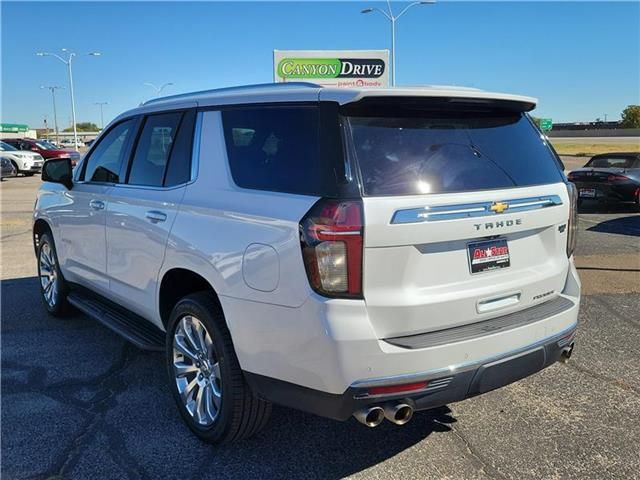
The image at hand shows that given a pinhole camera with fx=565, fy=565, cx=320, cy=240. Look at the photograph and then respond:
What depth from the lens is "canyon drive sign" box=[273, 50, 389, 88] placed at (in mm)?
26594

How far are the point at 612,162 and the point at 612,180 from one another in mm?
1289

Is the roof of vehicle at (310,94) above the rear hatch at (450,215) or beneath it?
above

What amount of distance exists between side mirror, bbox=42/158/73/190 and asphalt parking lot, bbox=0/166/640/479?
4.52ft

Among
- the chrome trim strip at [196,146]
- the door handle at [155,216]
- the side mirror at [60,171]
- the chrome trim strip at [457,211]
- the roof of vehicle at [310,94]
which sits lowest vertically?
the door handle at [155,216]

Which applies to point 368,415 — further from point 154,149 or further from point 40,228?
point 40,228

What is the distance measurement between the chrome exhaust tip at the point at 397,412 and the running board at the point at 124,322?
1765 millimetres

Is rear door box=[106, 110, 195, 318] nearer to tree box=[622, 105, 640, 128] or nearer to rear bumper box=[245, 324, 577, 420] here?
rear bumper box=[245, 324, 577, 420]

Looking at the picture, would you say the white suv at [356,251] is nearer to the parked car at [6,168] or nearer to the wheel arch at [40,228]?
the wheel arch at [40,228]

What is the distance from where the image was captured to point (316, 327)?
2420mm

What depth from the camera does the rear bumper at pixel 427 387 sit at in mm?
2453

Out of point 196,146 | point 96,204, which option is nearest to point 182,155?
point 196,146

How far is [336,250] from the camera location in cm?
241

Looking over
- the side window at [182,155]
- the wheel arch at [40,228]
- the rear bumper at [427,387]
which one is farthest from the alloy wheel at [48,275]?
the rear bumper at [427,387]

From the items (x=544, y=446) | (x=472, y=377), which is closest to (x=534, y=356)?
(x=472, y=377)
